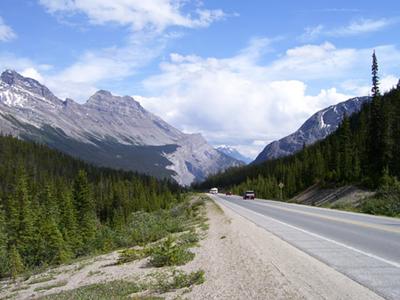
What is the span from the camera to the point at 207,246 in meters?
14.8

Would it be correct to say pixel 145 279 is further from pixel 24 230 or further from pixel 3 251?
pixel 24 230

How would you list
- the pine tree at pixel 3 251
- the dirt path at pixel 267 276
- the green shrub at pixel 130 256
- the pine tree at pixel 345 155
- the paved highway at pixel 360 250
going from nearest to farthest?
the dirt path at pixel 267 276 → the paved highway at pixel 360 250 → the green shrub at pixel 130 256 → the pine tree at pixel 3 251 → the pine tree at pixel 345 155

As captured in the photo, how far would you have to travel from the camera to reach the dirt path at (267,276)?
773 cm

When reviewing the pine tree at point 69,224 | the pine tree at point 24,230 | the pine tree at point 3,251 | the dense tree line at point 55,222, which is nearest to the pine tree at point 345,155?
the dense tree line at point 55,222

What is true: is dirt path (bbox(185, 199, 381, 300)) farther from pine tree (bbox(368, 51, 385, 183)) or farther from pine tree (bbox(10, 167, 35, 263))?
pine tree (bbox(10, 167, 35, 263))

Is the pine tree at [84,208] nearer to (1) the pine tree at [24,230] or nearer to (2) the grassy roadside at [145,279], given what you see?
(1) the pine tree at [24,230]

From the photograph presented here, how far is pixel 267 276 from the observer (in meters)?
9.12

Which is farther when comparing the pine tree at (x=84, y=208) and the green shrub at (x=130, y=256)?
the pine tree at (x=84, y=208)

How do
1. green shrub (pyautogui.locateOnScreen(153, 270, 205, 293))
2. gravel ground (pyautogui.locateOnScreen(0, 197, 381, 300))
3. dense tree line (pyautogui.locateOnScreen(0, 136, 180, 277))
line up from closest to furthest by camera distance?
1. gravel ground (pyautogui.locateOnScreen(0, 197, 381, 300))
2. green shrub (pyautogui.locateOnScreen(153, 270, 205, 293))
3. dense tree line (pyautogui.locateOnScreen(0, 136, 180, 277))

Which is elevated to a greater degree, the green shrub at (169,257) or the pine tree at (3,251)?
the green shrub at (169,257)

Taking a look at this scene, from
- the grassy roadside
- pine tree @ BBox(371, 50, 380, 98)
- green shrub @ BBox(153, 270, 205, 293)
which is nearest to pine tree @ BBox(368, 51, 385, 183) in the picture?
pine tree @ BBox(371, 50, 380, 98)

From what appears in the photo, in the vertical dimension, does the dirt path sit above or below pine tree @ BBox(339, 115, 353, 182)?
below

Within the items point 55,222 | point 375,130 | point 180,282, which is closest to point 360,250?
point 180,282

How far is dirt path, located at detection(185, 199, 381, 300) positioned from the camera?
7730 mm
